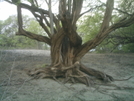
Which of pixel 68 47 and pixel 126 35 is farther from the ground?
pixel 126 35

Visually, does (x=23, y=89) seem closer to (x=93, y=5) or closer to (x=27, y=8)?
(x=27, y=8)

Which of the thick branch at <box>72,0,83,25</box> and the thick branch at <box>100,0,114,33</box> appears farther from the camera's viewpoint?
the thick branch at <box>72,0,83,25</box>

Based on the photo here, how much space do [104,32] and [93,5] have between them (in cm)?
234

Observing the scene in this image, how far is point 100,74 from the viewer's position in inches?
246

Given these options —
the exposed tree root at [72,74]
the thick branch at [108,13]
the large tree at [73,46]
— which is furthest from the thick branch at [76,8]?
the exposed tree root at [72,74]

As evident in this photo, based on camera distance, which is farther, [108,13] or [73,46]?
[73,46]

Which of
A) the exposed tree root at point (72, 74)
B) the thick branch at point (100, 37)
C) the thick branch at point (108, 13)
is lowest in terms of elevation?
the exposed tree root at point (72, 74)

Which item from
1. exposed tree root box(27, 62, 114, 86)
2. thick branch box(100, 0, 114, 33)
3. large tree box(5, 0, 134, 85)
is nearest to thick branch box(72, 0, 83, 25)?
large tree box(5, 0, 134, 85)

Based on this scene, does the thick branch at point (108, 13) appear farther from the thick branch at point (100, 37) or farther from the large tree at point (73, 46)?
the thick branch at point (100, 37)

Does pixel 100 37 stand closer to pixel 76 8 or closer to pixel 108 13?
pixel 108 13

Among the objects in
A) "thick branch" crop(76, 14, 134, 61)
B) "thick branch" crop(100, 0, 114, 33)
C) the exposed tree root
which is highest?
"thick branch" crop(100, 0, 114, 33)

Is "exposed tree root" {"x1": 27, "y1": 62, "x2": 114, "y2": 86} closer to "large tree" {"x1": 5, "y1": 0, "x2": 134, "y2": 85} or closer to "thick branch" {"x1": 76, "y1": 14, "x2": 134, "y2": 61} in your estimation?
"large tree" {"x1": 5, "y1": 0, "x2": 134, "y2": 85}

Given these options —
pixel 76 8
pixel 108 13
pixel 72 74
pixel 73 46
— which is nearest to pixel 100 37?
pixel 108 13

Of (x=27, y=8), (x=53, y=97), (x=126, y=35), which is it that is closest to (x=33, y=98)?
(x=53, y=97)
